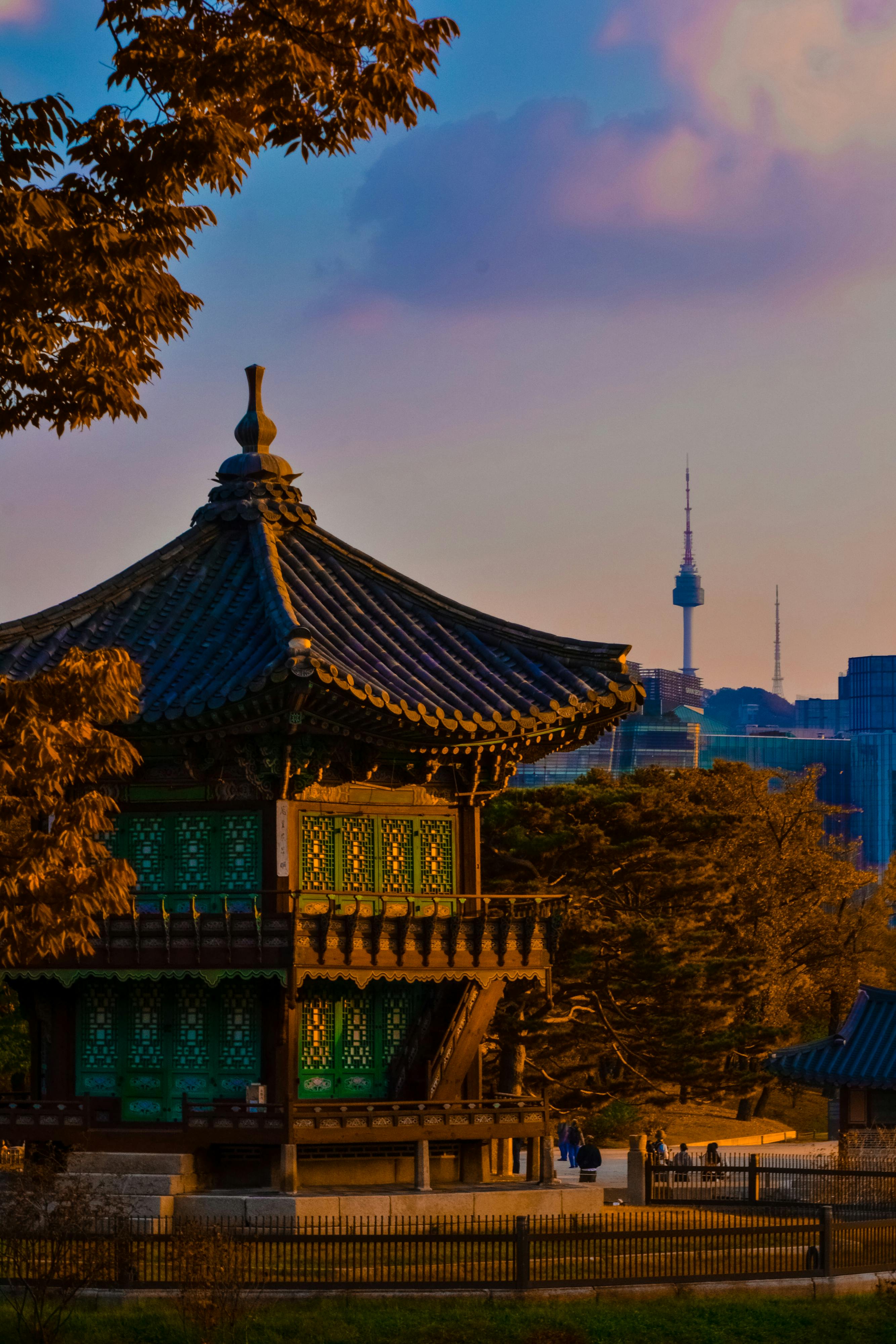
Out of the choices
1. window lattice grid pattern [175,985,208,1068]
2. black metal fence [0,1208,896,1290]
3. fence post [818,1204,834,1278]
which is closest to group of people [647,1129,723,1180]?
black metal fence [0,1208,896,1290]

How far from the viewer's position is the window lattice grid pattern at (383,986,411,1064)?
38.2 meters

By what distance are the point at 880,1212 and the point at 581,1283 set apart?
1044cm

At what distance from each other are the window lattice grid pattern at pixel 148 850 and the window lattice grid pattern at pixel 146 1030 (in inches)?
79.9

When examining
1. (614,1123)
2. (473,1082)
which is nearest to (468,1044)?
(473,1082)

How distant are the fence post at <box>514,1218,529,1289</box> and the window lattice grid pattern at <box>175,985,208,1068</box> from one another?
952 centimetres

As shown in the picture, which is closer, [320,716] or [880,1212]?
[320,716]

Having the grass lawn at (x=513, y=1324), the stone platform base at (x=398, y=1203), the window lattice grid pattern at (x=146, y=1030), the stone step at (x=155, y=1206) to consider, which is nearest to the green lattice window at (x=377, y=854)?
the window lattice grid pattern at (x=146, y=1030)

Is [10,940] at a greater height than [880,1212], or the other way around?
[10,940]

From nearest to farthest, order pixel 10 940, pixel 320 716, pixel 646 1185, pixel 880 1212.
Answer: pixel 10 940 → pixel 320 716 → pixel 880 1212 → pixel 646 1185

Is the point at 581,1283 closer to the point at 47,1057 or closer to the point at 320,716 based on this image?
the point at 320,716

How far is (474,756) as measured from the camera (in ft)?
127

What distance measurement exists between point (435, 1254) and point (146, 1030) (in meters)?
9.60

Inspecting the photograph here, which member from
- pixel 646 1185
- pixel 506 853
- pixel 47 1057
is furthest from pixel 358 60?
pixel 506 853

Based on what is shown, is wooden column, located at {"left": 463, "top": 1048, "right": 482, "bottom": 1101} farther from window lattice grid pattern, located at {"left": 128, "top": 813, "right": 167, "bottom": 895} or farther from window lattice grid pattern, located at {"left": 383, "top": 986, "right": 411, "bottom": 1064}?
window lattice grid pattern, located at {"left": 128, "top": 813, "right": 167, "bottom": 895}
